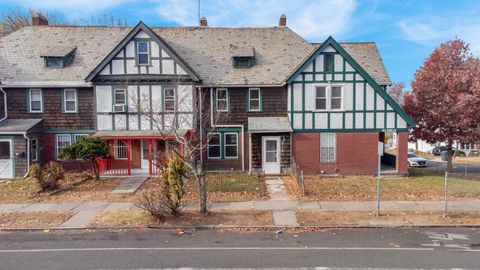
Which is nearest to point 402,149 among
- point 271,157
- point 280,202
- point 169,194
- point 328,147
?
point 328,147

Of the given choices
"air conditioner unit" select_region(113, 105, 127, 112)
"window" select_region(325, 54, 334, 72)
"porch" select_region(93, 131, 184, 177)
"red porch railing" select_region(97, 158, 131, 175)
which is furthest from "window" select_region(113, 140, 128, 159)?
"window" select_region(325, 54, 334, 72)

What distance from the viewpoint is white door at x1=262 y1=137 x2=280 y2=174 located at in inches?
822

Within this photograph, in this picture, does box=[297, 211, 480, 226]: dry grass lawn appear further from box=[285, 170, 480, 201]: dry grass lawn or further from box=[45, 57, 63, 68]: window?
box=[45, 57, 63, 68]: window

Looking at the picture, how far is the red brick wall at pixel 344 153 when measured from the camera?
66.5ft

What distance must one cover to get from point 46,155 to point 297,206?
16.7 meters

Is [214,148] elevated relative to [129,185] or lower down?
elevated

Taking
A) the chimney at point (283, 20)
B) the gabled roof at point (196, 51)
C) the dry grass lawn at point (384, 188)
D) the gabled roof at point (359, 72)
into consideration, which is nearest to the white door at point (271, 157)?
the dry grass lawn at point (384, 188)

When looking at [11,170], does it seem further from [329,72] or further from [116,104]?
[329,72]

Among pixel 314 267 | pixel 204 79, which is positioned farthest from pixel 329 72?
pixel 314 267

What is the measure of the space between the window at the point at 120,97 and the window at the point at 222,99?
580cm

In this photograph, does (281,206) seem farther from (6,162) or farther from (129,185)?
(6,162)

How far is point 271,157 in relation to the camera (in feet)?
68.8

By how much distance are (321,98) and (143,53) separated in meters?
11.2

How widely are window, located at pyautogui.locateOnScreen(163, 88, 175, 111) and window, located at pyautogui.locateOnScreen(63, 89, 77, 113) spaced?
574cm
